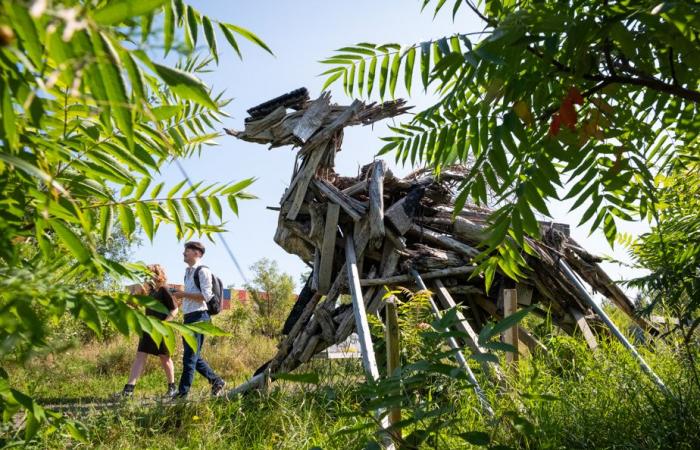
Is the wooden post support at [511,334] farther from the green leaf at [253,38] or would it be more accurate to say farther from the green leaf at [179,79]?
the green leaf at [179,79]

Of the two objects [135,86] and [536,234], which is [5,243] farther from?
[536,234]

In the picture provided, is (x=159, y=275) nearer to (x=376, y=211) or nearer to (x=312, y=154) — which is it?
(x=312, y=154)

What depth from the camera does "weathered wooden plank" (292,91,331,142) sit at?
17.4 feet

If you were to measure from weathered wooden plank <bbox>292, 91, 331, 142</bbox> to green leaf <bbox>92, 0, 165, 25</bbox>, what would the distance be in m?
4.68

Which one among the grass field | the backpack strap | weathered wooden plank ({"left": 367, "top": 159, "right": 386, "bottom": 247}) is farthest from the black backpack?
weathered wooden plank ({"left": 367, "top": 159, "right": 386, "bottom": 247})

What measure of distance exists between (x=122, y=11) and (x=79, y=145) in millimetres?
556

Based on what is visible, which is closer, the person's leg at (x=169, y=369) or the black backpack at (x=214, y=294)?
the person's leg at (x=169, y=369)

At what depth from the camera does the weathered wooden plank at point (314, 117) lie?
17.4 ft

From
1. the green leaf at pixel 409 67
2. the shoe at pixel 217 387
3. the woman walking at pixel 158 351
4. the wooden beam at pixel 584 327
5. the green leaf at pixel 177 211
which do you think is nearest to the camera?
the green leaf at pixel 177 211

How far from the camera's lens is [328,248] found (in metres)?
5.64

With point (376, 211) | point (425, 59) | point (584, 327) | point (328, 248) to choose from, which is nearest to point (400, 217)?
point (376, 211)

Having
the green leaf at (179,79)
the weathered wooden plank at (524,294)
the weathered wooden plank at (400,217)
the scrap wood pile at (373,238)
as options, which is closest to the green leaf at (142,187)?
the green leaf at (179,79)

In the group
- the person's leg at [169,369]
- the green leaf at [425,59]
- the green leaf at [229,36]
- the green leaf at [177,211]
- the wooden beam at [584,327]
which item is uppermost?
the green leaf at [425,59]

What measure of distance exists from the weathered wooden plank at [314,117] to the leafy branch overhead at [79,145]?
3594 millimetres
